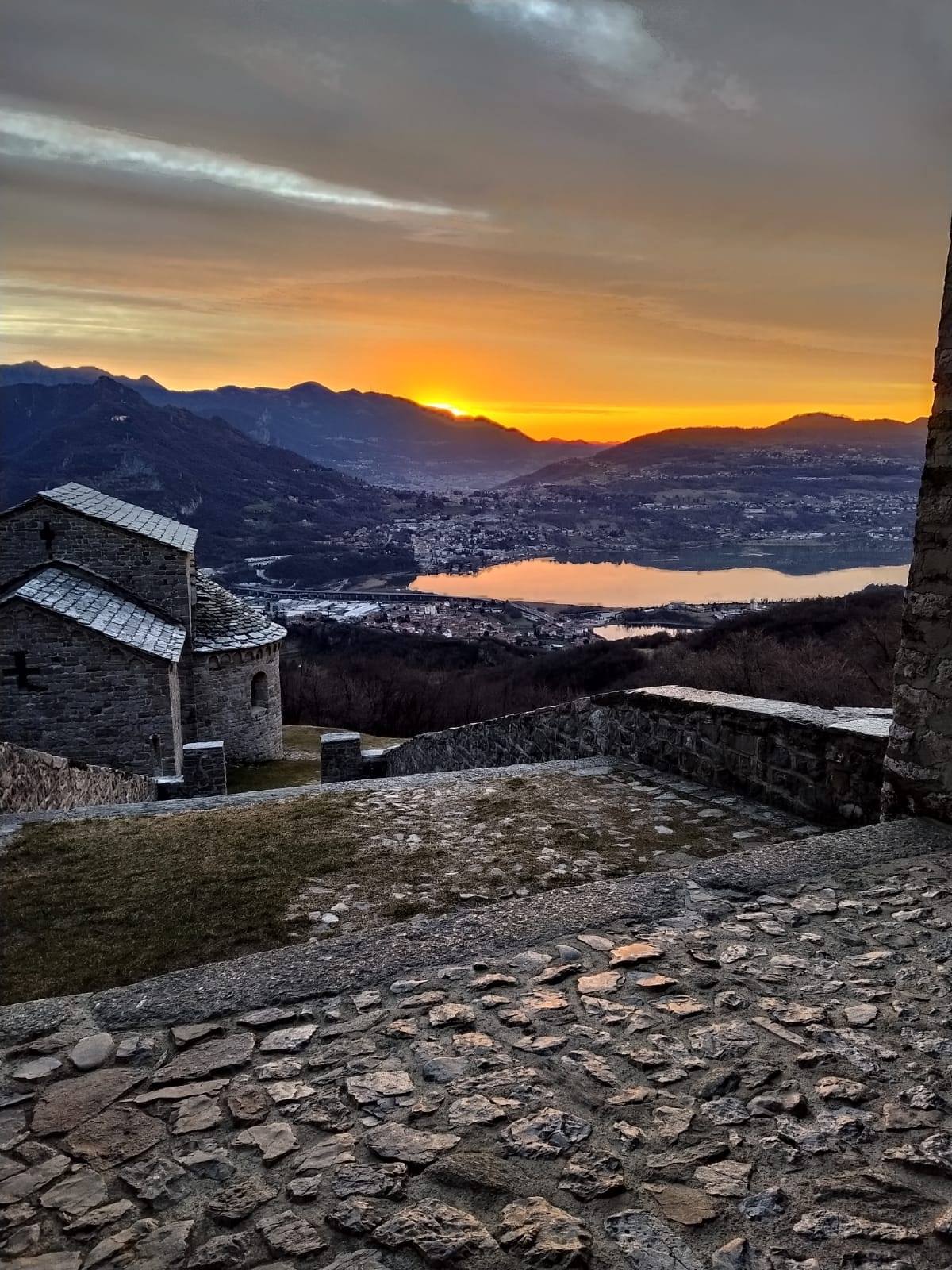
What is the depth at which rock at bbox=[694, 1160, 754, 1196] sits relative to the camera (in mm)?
2277

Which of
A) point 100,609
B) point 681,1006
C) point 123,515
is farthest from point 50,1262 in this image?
point 123,515

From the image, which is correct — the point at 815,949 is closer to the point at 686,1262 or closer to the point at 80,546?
the point at 686,1262

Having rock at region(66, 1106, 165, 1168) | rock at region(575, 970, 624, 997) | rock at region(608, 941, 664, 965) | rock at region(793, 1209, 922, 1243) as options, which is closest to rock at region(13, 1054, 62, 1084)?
rock at region(66, 1106, 165, 1168)

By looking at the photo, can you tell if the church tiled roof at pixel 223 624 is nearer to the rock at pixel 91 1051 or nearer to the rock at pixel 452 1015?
the rock at pixel 91 1051

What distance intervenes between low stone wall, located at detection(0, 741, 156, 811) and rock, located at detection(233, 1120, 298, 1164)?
4.95 meters

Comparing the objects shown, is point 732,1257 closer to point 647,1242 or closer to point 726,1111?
point 647,1242

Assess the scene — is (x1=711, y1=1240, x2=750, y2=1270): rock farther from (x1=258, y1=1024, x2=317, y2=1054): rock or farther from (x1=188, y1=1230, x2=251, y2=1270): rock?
(x1=258, y1=1024, x2=317, y2=1054): rock

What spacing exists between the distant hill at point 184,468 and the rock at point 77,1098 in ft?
238

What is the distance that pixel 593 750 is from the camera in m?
8.51

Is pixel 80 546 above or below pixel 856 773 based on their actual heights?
above

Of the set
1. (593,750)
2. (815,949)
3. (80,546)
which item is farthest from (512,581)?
(815,949)

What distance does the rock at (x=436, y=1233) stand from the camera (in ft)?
6.87

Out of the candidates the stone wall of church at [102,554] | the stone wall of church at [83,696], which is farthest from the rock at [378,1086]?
the stone wall of church at [102,554]

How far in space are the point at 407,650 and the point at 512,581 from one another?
33.5m
